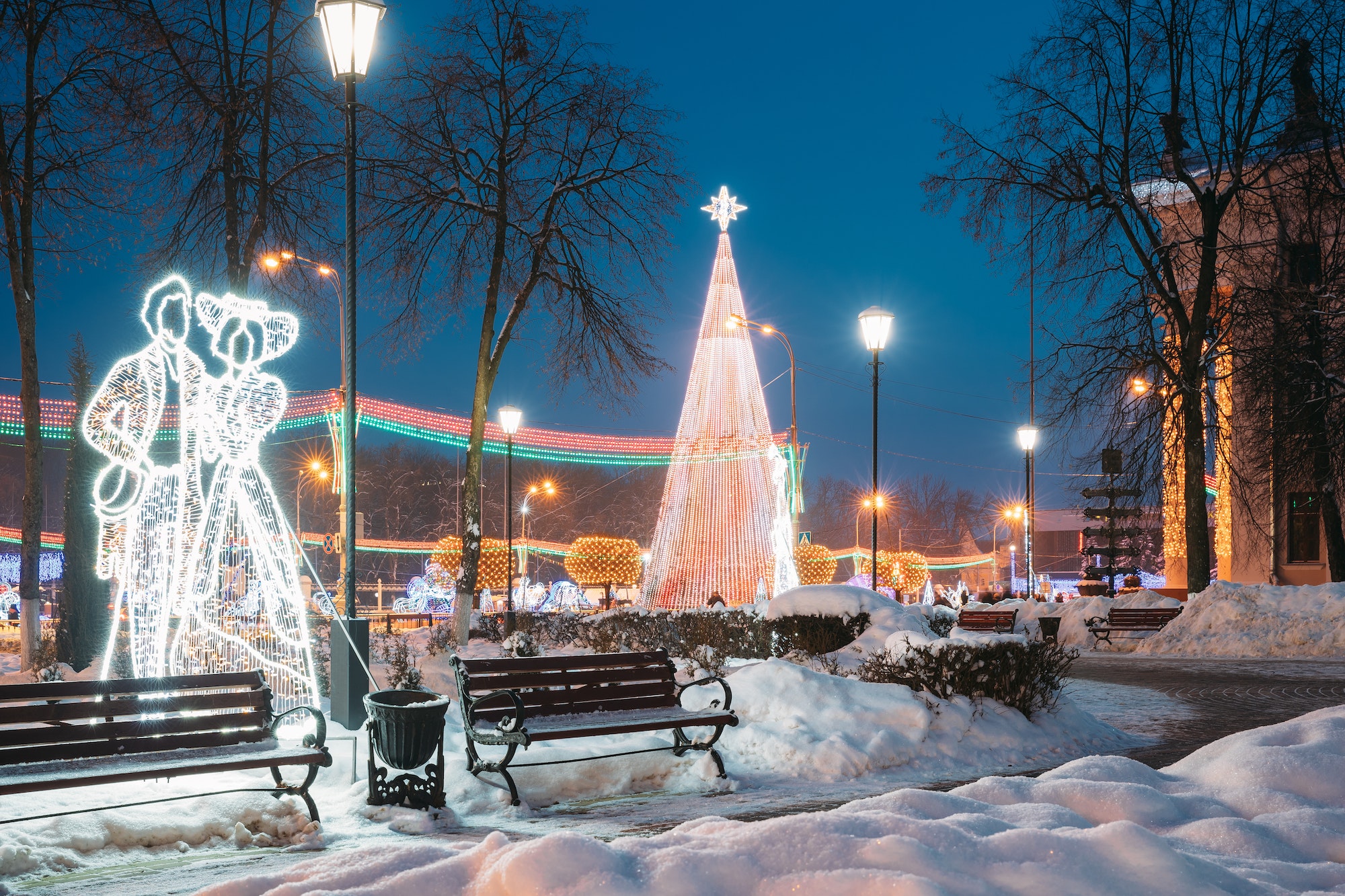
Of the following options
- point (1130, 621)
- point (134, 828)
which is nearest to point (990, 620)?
point (1130, 621)

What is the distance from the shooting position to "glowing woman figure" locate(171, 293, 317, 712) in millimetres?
9781

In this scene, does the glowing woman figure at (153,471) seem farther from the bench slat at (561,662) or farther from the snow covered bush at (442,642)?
the snow covered bush at (442,642)

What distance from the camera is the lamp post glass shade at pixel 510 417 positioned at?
78.6 feet

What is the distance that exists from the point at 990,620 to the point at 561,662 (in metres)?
18.9

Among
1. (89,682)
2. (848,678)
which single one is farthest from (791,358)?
(89,682)

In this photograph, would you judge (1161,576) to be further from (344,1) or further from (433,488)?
(344,1)

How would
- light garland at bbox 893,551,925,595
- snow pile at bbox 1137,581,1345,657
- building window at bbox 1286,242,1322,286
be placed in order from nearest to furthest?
1. snow pile at bbox 1137,581,1345,657
2. building window at bbox 1286,242,1322,286
3. light garland at bbox 893,551,925,595

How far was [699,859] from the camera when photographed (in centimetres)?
398

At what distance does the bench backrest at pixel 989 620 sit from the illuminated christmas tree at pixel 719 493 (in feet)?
17.0

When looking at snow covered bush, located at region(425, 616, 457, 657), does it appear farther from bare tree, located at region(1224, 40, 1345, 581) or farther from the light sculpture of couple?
bare tree, located at region(1224, 40, 1345, 581)

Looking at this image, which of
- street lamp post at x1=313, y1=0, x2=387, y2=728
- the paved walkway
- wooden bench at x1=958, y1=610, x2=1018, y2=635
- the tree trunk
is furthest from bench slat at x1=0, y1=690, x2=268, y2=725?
the tree trunk

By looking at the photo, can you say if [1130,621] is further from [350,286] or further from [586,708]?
[350,286]

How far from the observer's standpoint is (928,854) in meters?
4.02

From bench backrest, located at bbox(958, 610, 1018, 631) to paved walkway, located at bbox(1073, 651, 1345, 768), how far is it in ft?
12.3
